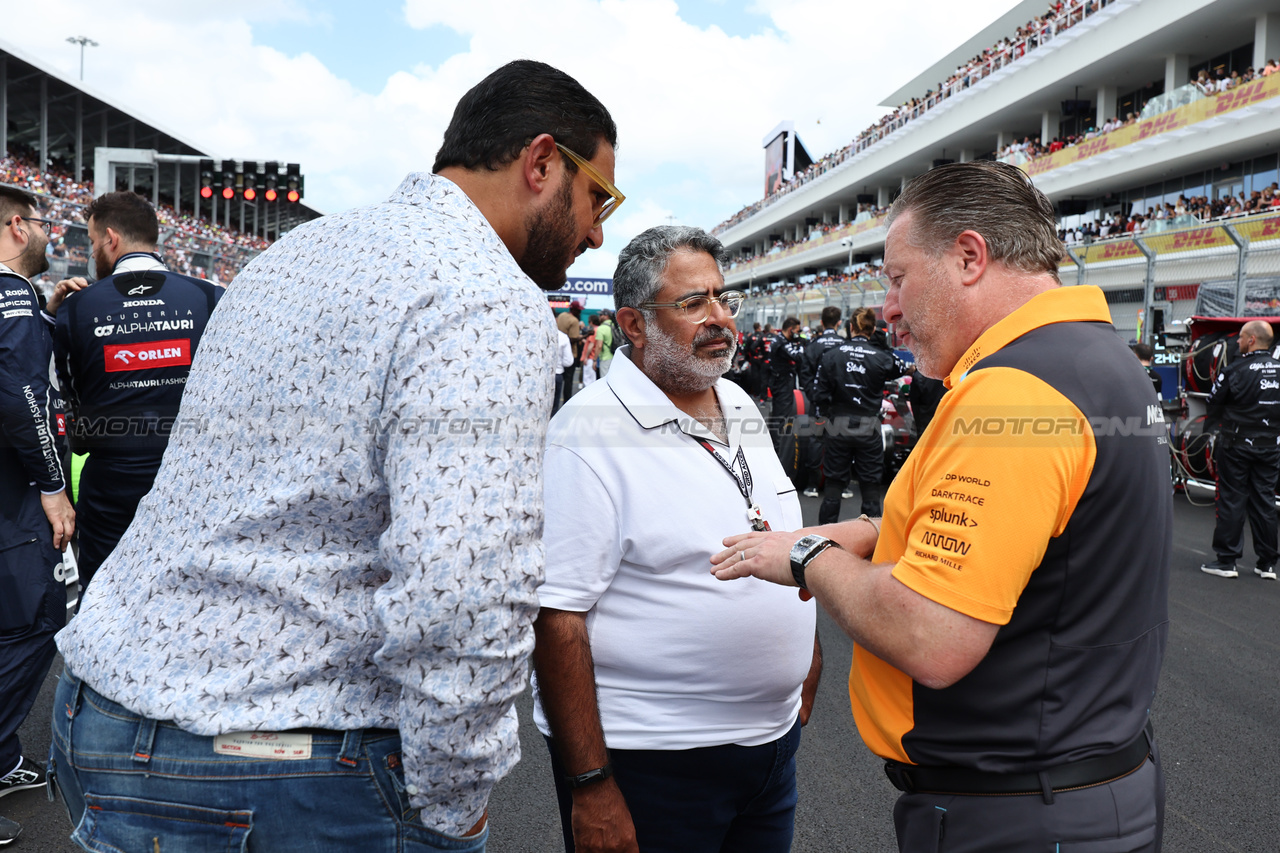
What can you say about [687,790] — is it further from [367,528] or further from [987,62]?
[987,62]

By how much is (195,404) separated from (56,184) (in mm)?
32448

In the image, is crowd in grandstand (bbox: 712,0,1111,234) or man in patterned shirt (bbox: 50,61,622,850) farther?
crowd in grandstand (bbox: 712,0,1111,234)

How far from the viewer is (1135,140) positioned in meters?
25.6

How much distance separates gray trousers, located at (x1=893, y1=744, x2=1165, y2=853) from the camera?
1.42 meters

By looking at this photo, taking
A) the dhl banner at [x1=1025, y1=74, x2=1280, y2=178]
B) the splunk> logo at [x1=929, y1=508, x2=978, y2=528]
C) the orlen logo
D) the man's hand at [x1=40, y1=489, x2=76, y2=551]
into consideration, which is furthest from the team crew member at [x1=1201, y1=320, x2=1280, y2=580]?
the dhl banner at [x1=1025, y1=74, x2=1280, y2=178]

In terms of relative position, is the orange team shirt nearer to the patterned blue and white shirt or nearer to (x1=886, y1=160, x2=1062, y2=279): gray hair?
(x1=886, y1=160, x2=1062, y2=279): gray hair

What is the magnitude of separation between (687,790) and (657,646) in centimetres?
33

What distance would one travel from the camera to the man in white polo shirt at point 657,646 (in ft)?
5.68

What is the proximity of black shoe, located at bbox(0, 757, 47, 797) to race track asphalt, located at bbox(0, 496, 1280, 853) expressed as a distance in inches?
1.7

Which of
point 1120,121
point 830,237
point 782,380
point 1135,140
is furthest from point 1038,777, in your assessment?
point 830,237

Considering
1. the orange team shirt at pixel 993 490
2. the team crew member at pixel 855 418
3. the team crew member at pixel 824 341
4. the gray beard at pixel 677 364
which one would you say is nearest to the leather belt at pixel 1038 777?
the orange team shirt at pixel 993 490

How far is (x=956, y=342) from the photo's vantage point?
1.62 m

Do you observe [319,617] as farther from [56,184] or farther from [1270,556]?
[56,184]

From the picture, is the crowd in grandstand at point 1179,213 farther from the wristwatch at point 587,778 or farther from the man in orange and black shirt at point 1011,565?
the wristwatch at point 587,778
